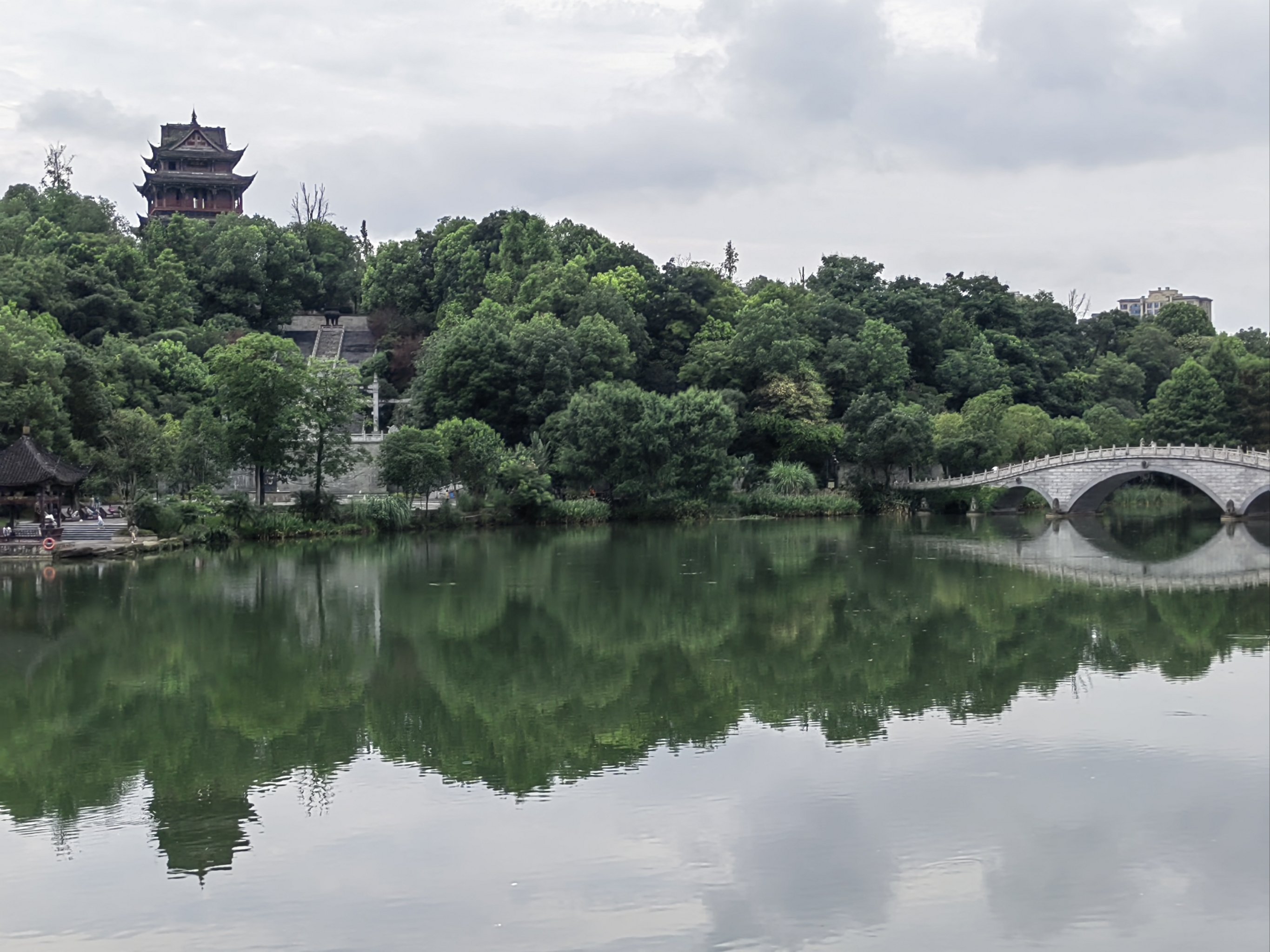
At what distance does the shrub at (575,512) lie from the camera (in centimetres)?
3709

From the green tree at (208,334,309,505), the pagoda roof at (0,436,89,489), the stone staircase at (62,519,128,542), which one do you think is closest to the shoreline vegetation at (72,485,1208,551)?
the stone staircase at (62,519,128,542)

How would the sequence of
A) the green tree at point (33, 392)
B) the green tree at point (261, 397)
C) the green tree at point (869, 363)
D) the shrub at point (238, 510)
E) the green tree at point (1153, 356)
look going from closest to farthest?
the green tree at point (33, 392) < the shrub at point (238, 510) < the green tree at point (261, 397) < the green tree at point (869, 363) < the green tree at point (1153, 356)

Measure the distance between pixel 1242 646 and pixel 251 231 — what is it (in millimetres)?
49401

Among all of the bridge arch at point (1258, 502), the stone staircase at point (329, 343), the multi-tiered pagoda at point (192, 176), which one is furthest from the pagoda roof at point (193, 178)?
the bridge arch at point (1258, 502)

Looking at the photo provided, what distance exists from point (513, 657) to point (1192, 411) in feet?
122

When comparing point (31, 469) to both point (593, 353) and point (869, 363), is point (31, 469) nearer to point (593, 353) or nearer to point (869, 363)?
point (593, 353)

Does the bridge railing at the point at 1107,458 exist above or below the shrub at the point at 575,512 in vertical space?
above

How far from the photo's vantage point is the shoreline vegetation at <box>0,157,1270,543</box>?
32562 millimetres

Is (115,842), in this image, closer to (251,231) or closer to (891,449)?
(891,449)

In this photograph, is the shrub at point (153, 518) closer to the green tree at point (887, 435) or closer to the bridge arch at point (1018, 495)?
the green tree at point (887, 435)

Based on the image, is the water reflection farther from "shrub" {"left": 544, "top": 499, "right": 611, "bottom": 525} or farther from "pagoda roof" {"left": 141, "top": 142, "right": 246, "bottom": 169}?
"pagoda roof" {"left": 141, "top": 142, "right": 246, "bottom": 169}

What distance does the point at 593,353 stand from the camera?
4378 centimetres

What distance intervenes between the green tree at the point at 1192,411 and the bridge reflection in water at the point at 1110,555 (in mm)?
9834

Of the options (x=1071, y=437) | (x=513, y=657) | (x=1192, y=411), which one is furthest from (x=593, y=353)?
(x=513, y=657)
